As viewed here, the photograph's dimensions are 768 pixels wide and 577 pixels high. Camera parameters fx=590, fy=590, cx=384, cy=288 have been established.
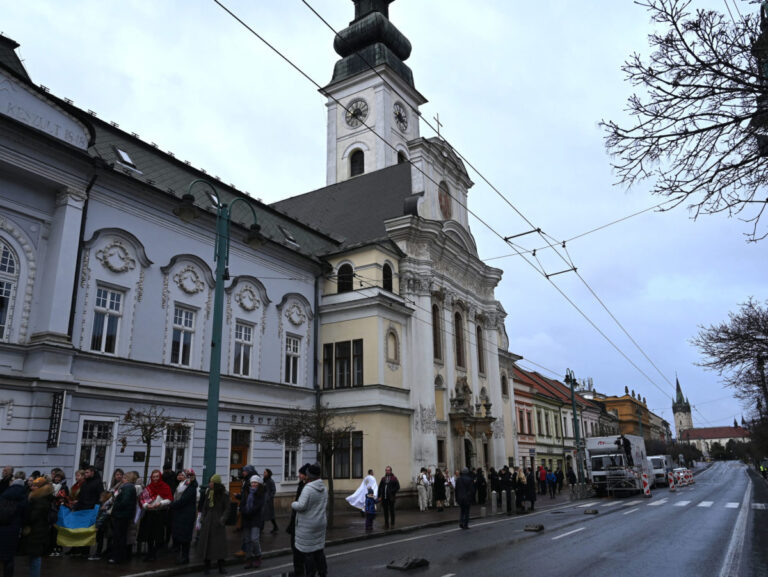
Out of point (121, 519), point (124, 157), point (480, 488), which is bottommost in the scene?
point (480, 488)

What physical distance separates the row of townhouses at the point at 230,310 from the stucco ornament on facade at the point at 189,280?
0.08m

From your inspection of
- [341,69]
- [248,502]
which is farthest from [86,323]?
[341,69]

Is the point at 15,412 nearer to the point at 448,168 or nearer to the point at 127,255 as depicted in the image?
the point at 127,255

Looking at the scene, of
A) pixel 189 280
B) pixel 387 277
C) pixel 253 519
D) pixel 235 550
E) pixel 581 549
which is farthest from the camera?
pixel 387 277

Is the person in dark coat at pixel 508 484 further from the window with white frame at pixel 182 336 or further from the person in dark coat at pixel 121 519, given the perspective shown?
the person in dark coat at pixel 121 519

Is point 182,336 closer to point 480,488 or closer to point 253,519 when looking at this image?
point 253,519

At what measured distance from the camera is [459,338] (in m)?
34.4

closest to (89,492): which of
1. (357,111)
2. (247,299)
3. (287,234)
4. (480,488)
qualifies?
(247,299)

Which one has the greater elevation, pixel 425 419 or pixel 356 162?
pixel 356 162

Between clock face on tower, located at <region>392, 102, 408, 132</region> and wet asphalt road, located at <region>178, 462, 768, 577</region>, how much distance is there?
38604mm

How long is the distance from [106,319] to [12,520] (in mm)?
11429

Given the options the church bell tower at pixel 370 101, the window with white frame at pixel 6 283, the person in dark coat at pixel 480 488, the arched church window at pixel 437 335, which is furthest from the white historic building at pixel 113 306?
the church bell tower at pixel 370 101

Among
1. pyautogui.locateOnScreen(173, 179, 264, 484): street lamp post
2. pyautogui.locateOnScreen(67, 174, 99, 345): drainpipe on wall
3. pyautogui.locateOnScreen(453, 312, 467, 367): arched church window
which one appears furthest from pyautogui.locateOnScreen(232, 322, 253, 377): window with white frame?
pyautogui.locateOnScreen(453, 312, 467, 367): arched church window

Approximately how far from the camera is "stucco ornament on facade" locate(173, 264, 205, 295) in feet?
69.3
